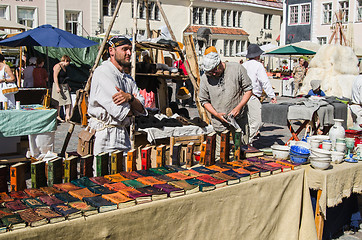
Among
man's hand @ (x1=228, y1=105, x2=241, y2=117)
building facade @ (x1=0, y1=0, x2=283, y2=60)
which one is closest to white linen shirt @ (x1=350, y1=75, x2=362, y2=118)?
man's hand @ (x1=228, y1=105, x2=241, y2=117)

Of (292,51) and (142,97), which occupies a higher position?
(292,51)

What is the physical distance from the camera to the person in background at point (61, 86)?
33.5ft

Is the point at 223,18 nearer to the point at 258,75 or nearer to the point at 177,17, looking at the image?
the point at 177,17

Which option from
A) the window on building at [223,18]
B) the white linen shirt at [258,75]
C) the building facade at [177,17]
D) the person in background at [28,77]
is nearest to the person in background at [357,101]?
the white linen shirt at [258,75]

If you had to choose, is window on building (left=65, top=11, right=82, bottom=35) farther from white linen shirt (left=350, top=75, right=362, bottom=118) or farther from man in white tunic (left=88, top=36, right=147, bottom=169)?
man in white tunic (left=88, top=36, right=147, bottom=169)

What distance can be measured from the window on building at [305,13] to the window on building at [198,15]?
7.66m

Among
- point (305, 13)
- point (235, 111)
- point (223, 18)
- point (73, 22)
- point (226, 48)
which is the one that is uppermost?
point (305, 13)

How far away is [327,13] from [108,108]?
30.3 meters

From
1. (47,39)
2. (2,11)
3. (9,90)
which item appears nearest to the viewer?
(9,90)

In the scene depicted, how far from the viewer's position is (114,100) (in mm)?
3473

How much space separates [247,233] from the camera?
3.08 metres

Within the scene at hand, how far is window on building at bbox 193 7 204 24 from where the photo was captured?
31528mm

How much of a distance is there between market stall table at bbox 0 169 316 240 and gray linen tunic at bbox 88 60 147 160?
3.92 ft

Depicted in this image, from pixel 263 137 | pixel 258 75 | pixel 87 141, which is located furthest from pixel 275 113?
pixel 87 141
